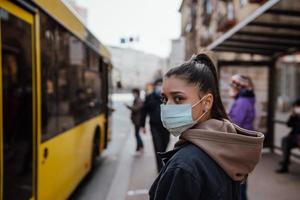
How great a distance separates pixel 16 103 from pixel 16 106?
0.03 m

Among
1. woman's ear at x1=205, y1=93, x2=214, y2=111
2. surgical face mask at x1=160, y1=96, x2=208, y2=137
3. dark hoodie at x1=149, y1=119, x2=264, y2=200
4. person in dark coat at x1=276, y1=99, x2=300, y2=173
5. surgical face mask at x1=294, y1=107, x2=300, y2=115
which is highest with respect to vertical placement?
woman's ear at x1=205, y1=93, x2=214, y2=111

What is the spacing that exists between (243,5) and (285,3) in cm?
1221

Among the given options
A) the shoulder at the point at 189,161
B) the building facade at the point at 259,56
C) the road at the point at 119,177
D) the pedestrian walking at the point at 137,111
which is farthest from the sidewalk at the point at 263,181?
the shoulder at the point at 189,161

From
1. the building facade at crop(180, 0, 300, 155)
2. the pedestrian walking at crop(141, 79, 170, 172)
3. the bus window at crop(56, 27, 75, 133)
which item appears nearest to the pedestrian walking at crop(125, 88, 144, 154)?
the building facade at crop(180, 0, 300, 155)

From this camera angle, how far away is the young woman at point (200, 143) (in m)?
1.67

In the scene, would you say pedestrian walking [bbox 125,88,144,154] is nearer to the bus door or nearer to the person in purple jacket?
the person in purple jacket

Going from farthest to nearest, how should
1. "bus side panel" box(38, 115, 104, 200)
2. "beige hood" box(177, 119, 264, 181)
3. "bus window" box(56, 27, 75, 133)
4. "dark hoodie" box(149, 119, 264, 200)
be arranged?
1. "bus window" box(56, 27, 75, 133)
2. "bus side panel" box(38, 115, 104, 200)
3. "beige hood" box(177, 119, 264, 181)
4. "dark hoodie" box(149, 119, 264, 200)

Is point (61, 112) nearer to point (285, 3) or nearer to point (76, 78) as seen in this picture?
point (76, 78)

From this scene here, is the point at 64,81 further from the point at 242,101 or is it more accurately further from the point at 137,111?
the point at 137,111

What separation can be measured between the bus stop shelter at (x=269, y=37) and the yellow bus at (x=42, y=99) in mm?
2583

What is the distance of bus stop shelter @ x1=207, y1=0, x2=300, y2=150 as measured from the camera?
19.5ft

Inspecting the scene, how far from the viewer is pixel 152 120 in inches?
291

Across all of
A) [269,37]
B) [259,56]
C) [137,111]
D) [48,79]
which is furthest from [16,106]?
[259,56]

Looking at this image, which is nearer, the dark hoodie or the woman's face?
the dark hoodie
